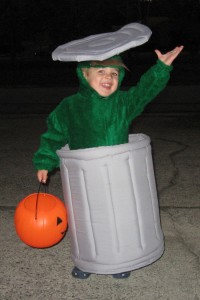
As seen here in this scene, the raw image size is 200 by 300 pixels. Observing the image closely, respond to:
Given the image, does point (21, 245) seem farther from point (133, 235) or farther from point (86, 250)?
point (133, 235)

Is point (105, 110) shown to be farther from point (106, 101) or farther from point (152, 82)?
point (152, 82)

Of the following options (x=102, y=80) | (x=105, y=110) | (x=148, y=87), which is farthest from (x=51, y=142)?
(x=148, y=87)

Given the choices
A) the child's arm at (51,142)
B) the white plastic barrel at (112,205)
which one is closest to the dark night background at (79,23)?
the child's arm at (51,142)

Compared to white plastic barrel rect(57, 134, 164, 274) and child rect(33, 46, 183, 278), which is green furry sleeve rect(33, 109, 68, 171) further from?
white plastic barrel rect(57, 134, 164, 274)

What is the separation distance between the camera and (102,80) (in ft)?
10.1

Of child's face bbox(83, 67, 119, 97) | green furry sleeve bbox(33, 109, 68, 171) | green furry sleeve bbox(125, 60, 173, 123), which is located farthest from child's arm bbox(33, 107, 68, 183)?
green furry sleeve bbox(125, 60, 173, 123)

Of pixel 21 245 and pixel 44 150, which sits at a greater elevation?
pixel 44 150

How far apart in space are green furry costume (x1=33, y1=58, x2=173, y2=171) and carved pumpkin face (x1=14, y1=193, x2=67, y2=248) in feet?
1.36

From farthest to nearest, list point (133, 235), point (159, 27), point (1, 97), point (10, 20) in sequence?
point (159, 27) → point (10, 20) → point (1, 97) → point (133, 235)

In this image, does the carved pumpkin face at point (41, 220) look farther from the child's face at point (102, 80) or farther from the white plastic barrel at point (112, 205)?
the child's face at point (102, 80)

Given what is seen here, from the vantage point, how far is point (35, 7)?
3453 centimetres

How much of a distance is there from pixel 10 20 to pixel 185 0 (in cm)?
1361

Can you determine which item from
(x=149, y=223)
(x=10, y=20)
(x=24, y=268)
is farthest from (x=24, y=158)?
(x=10, y=20)

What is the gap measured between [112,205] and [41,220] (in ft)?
1.69
